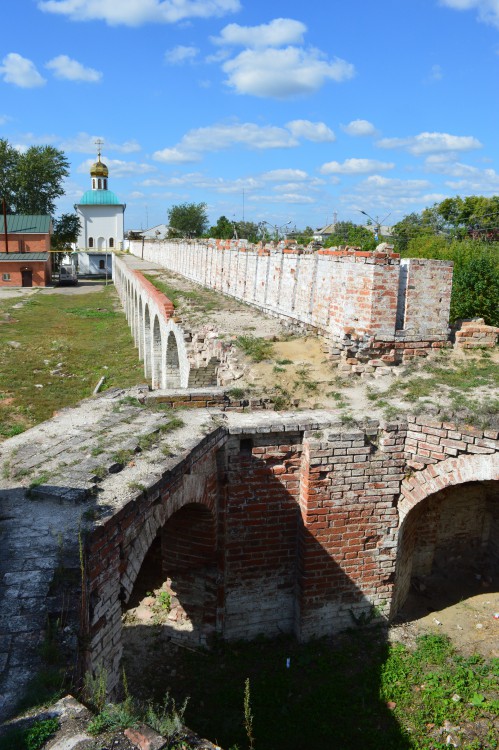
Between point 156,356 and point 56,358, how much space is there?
4221mm

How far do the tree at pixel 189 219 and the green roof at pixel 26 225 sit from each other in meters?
19.7

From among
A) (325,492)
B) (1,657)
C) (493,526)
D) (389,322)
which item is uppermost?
(389,322)

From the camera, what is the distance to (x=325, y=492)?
18.2ft

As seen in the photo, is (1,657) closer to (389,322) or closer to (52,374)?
(389,322)

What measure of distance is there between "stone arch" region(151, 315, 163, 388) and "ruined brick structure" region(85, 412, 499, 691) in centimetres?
836

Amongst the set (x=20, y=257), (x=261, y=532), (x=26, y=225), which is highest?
(x=26, y=225)

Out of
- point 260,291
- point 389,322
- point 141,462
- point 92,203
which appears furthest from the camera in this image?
point 92,203

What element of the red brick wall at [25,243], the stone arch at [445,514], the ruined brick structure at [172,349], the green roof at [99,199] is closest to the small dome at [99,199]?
the green roof at [99,199]

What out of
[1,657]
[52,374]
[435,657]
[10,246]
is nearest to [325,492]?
[435,657]

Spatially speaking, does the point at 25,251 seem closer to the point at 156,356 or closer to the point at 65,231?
the point at 65,231

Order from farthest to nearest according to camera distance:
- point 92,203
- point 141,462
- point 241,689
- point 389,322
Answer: point 92,203 < point 389,322 < point 241,689 < point 141,462

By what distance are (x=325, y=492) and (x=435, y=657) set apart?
6.14 ft

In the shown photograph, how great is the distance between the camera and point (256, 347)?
25.3 feet

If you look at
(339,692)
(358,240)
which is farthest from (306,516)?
(358,240)
